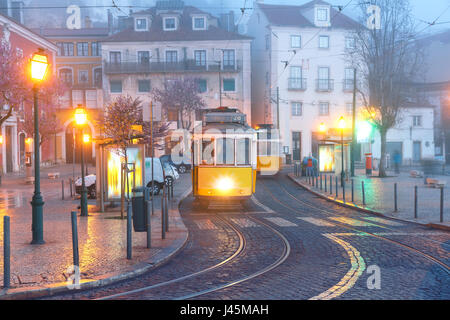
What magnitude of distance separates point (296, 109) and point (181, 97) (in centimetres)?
1179

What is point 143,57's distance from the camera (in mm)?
53344

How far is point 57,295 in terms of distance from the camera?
279 inches

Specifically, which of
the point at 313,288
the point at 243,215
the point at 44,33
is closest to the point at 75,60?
the point at 44,33

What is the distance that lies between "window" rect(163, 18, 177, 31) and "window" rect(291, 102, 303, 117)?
1493cm

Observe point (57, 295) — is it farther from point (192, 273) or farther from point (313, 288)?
point (313, 288)

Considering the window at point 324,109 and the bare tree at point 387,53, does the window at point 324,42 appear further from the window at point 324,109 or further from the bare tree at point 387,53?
the bare tree at point 387,53

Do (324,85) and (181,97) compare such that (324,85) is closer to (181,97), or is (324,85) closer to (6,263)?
(181,97)

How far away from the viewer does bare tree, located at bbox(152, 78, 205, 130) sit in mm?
49531

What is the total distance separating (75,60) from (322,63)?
2890 centimetres

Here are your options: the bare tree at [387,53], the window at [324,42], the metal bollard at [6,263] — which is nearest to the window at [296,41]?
the window at [324,42]

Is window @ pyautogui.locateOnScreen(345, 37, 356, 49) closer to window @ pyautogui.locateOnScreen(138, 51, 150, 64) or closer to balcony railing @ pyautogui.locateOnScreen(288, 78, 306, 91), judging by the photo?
balcony railing @ pyautogui.locateOnScreen(288, 78, 306, 91)

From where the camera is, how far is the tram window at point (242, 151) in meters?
17.4

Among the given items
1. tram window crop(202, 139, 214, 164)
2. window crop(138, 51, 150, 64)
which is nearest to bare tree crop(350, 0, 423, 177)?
tram window crop(202, 139, 214, 164)
